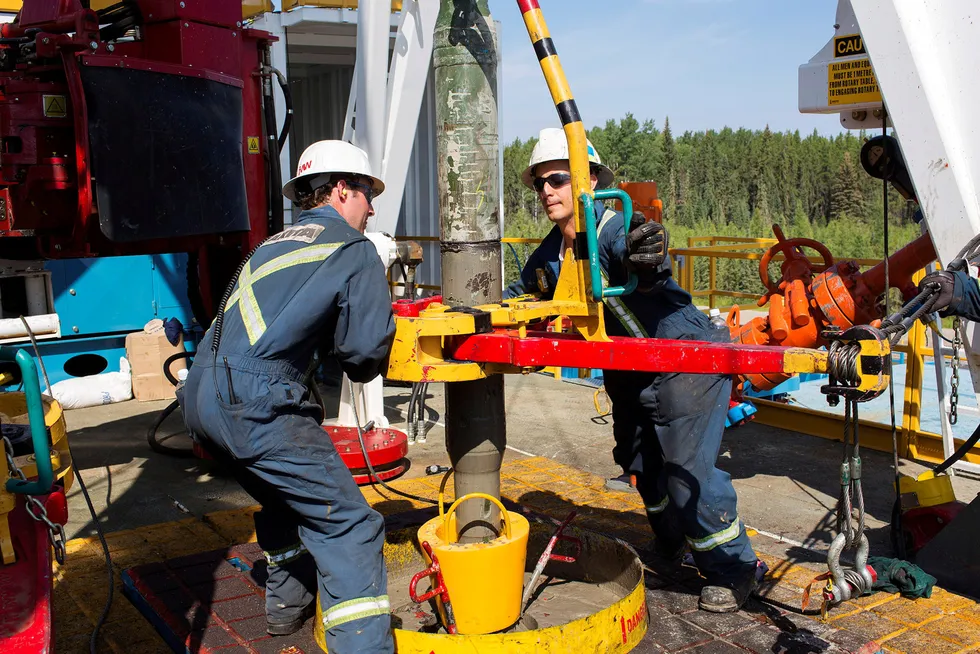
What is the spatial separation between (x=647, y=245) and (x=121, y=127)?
9.66 ft

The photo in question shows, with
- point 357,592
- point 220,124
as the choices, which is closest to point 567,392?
point 220,124

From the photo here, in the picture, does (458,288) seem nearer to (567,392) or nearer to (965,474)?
(965,474)

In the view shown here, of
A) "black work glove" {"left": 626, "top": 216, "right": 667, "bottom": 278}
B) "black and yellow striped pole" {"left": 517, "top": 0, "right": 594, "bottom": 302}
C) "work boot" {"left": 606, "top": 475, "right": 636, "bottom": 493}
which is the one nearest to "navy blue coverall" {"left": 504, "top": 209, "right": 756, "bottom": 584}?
"black work glove" {"left": 626, "top": 216, "right": 667, "bottom": 278}

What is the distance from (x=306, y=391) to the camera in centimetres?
327

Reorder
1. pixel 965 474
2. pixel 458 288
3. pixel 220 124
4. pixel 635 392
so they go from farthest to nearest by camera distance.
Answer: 1. pixel 965 474
2. pixel 220 124
3. pixel 635 392
4. pixel 458 288

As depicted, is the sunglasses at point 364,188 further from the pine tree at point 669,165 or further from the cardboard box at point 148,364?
the pine tree at point 669,165

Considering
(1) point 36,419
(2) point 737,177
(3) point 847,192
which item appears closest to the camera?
(1) point 36,419

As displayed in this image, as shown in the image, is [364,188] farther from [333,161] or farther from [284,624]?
[284,624]

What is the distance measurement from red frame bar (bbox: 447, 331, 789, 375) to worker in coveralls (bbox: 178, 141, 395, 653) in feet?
1.19

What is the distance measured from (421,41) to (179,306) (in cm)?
443

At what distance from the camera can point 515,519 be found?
145 inches

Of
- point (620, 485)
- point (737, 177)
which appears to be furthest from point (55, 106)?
point (737, 177)

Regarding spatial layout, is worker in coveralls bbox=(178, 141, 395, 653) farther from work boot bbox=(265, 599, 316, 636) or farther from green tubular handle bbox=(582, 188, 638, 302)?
green tubular handle bbox=(582, 188, 638, 302)

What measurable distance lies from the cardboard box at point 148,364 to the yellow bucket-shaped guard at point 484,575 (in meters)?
5.83
